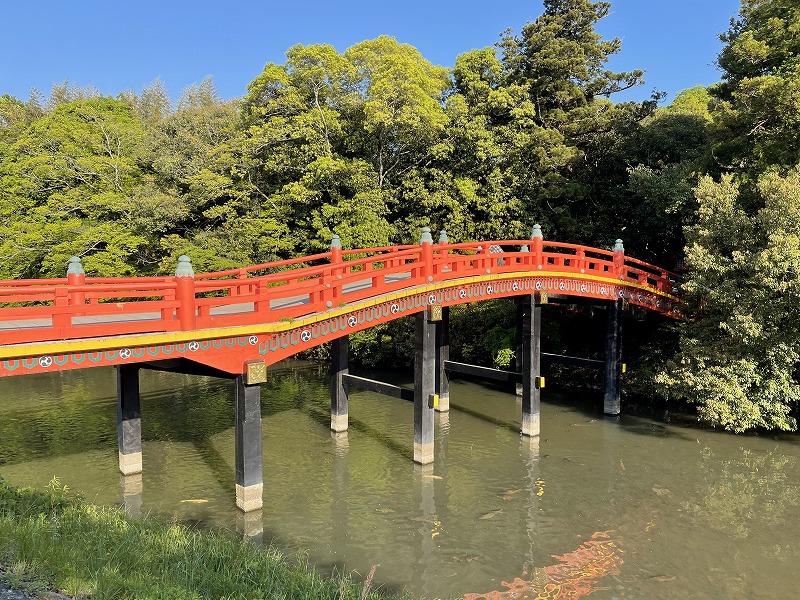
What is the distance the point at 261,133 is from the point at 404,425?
15.1 m

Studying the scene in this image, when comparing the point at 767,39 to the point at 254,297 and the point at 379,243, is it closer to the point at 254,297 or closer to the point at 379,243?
the point at 379,243

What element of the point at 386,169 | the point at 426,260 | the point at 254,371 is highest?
the point at 386,169

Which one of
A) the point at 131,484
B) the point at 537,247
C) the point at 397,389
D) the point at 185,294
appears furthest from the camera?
the point at 537,247

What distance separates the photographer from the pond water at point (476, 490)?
33.6 feet

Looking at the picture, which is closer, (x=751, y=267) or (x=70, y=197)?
(x=751, y=267)

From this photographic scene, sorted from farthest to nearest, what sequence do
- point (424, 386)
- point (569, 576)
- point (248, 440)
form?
point (424, 386) → point (248, 440) → point (569, 576)

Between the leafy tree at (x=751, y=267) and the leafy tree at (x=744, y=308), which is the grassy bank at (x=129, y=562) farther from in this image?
the leafy tree at (x=751, y=267)

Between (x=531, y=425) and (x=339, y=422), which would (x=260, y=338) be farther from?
(x=531, y=425)

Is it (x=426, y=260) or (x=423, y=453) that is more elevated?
(x=426, y=260)

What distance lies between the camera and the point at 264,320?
11609 millimetres

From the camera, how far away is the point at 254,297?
1157cm

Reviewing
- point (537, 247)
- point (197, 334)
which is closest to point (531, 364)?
point (537, 247)

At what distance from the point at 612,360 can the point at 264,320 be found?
12504 millimetres

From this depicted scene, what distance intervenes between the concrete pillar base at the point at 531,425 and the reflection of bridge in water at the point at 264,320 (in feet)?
0.10
